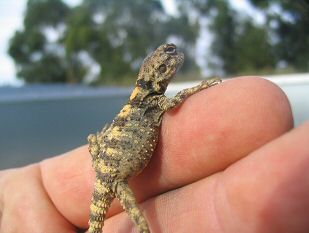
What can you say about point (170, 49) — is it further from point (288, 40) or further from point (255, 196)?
point (288, 40)

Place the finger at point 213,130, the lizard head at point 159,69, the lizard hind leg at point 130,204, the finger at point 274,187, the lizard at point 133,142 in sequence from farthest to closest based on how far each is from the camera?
the lizard head at point 159,69 < the lizard at point 133,142 < the lizard hind leg at point 130,204 < the finger at point 213,130 < the finger at point 274,187

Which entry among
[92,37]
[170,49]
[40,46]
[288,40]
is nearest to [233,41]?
[288,40]

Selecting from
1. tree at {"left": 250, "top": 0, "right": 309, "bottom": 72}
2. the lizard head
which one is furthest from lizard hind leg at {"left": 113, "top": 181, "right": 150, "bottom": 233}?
tree at {"left": 250, "top": 0, "right": 309, "bottom": 72}

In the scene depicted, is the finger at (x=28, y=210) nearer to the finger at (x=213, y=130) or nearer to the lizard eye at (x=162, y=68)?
the finger at (x=213, y=130)

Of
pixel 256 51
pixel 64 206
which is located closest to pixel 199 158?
pixel 64 206

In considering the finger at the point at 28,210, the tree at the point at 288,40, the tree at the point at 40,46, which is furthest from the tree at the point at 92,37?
the finger at the point at 28,210

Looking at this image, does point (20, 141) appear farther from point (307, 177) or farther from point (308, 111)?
point (307, 177)
